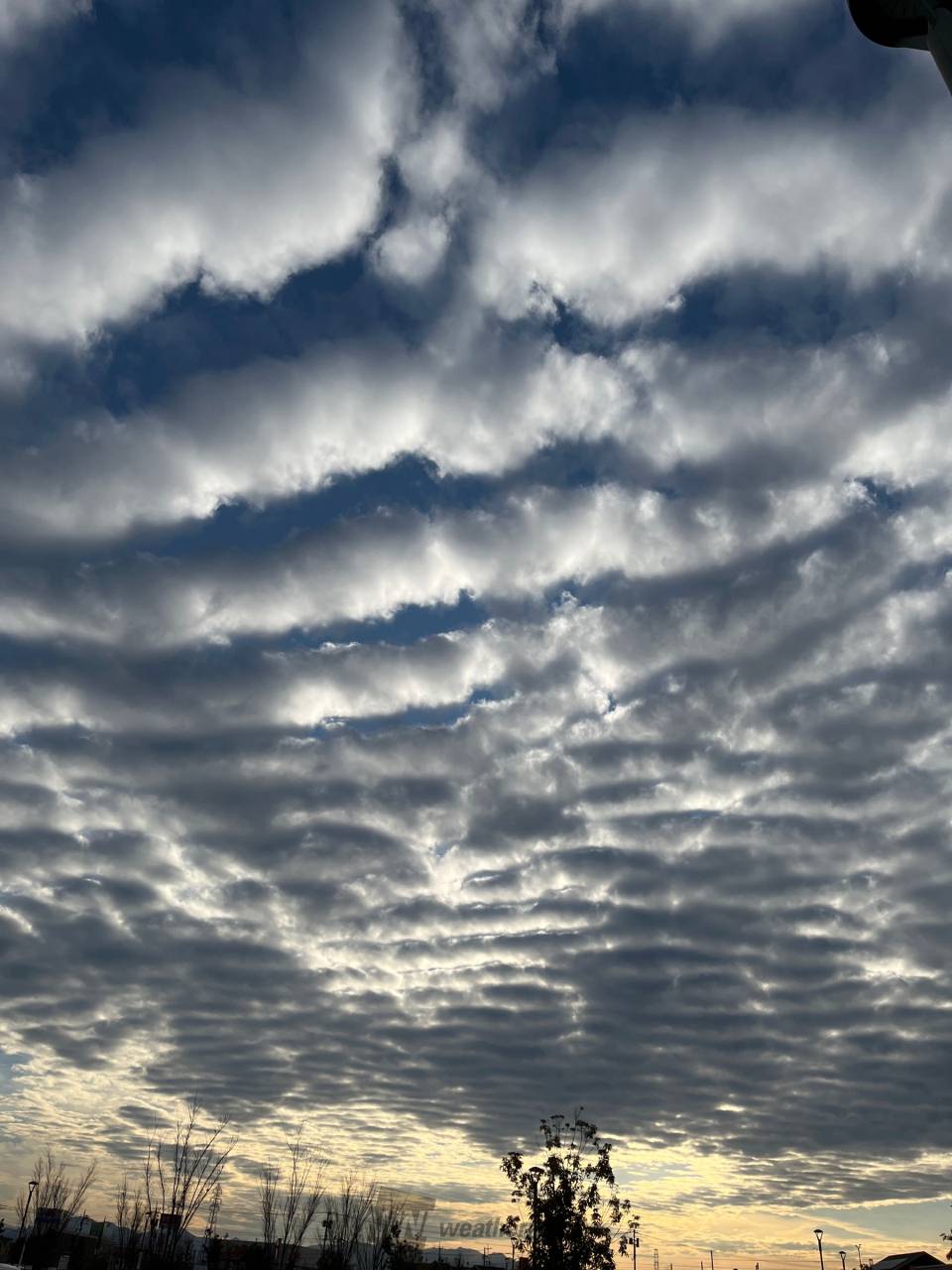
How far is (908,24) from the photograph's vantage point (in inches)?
701

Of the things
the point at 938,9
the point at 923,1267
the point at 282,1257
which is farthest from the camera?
the point at 923,1267

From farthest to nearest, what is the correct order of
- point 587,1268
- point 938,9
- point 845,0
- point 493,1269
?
point 493,1269 < point 587,1268 < point 845,0 < point 938,9

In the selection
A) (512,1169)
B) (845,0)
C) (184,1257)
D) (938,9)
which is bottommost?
(184,1257)

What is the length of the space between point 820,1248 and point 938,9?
168595 millimetres

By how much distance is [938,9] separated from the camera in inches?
593

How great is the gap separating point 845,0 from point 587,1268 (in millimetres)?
69860

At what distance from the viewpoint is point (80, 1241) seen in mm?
133000

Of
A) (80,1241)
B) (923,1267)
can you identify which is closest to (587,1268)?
(923,1267)

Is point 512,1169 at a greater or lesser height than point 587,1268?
greater

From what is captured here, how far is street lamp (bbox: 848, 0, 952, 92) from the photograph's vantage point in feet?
49.1

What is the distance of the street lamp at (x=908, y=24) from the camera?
1497cm

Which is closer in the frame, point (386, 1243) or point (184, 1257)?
point (184, 1257)

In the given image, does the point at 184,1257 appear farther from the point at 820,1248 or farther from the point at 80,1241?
the point at 820,1248

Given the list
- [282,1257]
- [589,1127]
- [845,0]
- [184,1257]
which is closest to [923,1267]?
[589,1127]
